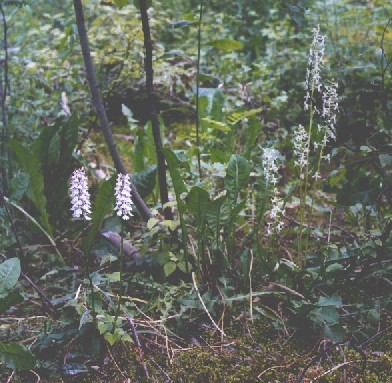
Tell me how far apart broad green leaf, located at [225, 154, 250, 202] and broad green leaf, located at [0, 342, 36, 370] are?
85 centimetres

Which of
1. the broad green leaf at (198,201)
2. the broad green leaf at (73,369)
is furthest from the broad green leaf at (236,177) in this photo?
the broad green leaf at (73,369)

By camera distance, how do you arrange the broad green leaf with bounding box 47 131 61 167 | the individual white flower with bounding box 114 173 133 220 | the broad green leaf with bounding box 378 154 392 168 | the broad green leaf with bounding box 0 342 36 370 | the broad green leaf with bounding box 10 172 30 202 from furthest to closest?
the broad green leaf with bounding box 47 131 61 167 → the broad green leaf with bounding box 10 172 30 202 → the broad green leaf with bounding box 378 154 392 168 → the broad green leaf with bounding box 0 342 36 370 → the individual white flower with bounding box 114 173 133 220

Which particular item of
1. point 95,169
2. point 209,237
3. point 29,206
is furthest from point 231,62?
point 209,237

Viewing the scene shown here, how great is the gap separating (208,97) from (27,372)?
2.03 m

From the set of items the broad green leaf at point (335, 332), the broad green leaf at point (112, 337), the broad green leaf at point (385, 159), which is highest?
the broad green leaf at point (385, 159)

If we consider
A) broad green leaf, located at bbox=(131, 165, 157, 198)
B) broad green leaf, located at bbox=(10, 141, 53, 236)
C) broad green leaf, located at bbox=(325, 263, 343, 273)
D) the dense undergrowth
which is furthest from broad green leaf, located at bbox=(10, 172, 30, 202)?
broad green leaf, located at bbox=(325, 263, 343, 273)

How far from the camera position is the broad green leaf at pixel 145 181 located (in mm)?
2293

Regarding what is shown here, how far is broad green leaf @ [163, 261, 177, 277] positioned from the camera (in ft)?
5.84

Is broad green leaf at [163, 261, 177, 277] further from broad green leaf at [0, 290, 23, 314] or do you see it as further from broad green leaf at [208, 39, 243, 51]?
broad green leaf at [208, 39, 243, 51]

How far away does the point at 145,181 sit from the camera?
7.54 feet

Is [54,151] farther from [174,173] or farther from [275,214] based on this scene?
[275,214]

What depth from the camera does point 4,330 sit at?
67.2 inches

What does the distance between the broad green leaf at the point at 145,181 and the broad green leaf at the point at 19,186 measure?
0.46 metres

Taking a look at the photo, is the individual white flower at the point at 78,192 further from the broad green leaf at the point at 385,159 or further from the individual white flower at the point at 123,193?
the broad green leaf at the point at 385,159
